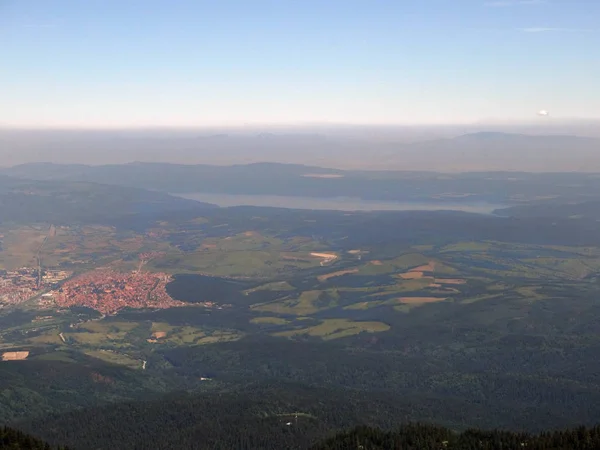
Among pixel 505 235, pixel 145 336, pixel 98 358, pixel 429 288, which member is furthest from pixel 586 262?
pixel 98 358

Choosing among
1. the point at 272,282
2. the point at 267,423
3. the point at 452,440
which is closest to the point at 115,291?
the point at 272,282

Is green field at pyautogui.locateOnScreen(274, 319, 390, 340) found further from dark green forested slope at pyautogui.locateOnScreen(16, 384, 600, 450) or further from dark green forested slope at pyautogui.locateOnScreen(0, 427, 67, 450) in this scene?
dark green forested slope at pyautogui.locateOnScreen(0, 427, 67, 450)

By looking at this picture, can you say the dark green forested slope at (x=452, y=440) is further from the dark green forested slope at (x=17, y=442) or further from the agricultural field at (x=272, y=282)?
the agricultural field at (x=272, y=282)

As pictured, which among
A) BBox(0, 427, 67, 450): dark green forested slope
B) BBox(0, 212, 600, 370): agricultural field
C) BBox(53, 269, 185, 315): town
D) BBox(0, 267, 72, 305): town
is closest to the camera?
BBox(0, 427, 67, 450): dark green forested slope

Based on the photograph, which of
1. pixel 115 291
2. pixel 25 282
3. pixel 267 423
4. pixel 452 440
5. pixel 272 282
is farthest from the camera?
pixel 25 282

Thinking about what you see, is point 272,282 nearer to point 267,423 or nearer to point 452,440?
point 267,423

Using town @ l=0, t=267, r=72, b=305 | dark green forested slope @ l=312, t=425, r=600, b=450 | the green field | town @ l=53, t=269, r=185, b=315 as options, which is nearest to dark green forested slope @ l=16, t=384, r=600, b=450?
dark green forested slope @ l=312, t=425, r=600, b=450

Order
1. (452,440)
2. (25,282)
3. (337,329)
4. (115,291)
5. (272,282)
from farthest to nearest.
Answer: (25,282), (272,282), (115,291), (337,329), (452,440)

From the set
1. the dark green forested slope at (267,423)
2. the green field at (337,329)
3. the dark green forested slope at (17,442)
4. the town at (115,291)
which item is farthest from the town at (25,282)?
the dark green forested slope at (17,442)

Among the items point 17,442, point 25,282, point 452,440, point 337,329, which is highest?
point 17,442
